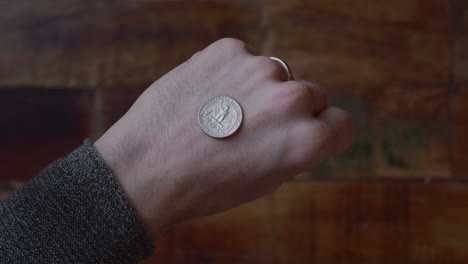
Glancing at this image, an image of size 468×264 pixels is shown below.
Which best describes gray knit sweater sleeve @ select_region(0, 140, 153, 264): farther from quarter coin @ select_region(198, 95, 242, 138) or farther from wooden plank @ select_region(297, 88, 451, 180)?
wooden plank @ select_region(297, 88, 451, 180)

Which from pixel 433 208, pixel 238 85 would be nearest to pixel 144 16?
pixel 238 85

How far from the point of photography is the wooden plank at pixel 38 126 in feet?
3.95

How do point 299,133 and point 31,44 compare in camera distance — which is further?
point 31,44

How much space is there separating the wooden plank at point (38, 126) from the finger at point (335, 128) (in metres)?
0.70

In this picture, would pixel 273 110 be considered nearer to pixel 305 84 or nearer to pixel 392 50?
pixel 305 84

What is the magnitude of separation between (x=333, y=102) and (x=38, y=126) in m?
0.75

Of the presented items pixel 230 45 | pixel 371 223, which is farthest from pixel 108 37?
pixel 371 223

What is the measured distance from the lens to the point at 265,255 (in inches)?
45.8

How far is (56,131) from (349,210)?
29.9 inches

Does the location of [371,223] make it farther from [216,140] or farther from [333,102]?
[216,140]

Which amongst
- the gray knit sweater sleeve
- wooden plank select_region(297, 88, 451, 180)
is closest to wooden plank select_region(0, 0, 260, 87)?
wooden plank select_region(297, 88, 451, 180)

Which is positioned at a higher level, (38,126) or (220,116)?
(220,116)

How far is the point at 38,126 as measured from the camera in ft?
3.99

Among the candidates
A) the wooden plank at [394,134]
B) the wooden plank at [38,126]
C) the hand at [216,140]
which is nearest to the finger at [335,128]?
the hand at [216,140]
